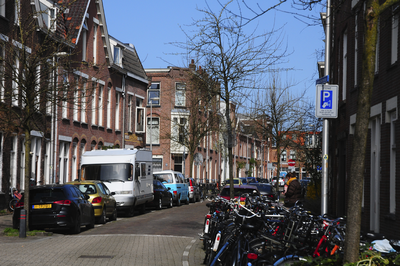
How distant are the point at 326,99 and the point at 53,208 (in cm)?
880

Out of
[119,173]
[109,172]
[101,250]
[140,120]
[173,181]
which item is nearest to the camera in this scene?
[101,250]

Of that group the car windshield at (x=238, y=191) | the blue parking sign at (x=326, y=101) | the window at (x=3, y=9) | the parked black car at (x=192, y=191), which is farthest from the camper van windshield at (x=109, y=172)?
the blue parking sign at (x=326, y=101)

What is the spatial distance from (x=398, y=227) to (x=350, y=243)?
650 centimetres

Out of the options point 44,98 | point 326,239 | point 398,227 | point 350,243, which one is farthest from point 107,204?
point 350,243

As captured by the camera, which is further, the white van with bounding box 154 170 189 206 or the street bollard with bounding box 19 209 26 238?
the white van with bounding box 154 170 189 206

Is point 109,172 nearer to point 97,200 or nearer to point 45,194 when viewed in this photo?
point 97,200

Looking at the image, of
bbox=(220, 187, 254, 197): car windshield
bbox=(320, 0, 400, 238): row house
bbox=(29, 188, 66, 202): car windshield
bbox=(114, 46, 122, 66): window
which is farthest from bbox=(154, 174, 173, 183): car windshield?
bbox=(29, 188, 66, 202): car windshield

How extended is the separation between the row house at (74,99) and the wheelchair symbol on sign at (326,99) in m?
8.26

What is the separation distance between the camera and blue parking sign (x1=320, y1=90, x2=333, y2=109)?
1191cm

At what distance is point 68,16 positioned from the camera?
114 ft

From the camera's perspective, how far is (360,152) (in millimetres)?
6500

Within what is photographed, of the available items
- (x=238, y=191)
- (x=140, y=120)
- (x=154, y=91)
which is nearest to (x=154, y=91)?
(x=154, y=91)

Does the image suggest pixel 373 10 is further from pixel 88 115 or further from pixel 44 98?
pixel 88 115

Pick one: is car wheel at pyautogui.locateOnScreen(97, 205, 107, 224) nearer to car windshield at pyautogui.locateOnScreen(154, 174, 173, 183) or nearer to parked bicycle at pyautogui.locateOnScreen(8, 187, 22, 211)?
parked bicycle at pyautogui.locateOnScreen(8, 187, 22, 211)
